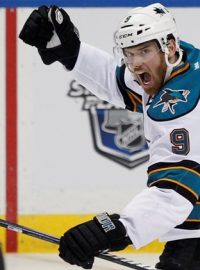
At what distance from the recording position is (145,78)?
2.33m

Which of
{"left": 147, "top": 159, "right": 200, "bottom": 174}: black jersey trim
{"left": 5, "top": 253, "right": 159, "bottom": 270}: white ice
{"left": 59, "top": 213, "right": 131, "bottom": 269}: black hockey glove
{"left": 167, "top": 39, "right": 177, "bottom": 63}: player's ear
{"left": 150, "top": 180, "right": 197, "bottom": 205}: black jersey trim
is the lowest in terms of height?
{"left": 5, "top": 253, "right": 159, "bottom": 270}: white ice

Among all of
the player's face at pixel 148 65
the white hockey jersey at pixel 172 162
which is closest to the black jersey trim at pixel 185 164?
the white hockey jersey at pixel 172 162

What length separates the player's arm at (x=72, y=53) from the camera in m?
2.61

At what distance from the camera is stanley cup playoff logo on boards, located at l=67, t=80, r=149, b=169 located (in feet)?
14.2

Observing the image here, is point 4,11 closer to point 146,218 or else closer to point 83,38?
point 83,38

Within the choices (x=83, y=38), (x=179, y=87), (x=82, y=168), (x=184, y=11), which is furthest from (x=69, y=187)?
(x=179, y=87)

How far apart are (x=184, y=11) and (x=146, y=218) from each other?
7.69ft

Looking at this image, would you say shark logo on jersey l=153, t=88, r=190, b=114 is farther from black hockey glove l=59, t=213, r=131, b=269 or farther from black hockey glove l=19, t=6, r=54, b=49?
black hockey glove l=19, t=6, r=54, b=49

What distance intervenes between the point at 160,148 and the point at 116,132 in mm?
2103

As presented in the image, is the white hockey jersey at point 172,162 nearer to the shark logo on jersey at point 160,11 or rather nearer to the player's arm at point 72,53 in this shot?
the shark logo on jersey at point 160,11

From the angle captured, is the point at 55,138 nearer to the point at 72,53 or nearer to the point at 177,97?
the point at 72,53

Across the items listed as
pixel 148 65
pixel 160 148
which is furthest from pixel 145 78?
pixel 160 148

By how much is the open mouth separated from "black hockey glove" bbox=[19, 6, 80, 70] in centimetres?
41

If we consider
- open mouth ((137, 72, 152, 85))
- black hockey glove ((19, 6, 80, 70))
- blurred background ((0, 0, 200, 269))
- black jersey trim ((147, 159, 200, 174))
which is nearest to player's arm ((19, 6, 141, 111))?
black hockey glove ((19, 6, 80, 70))
